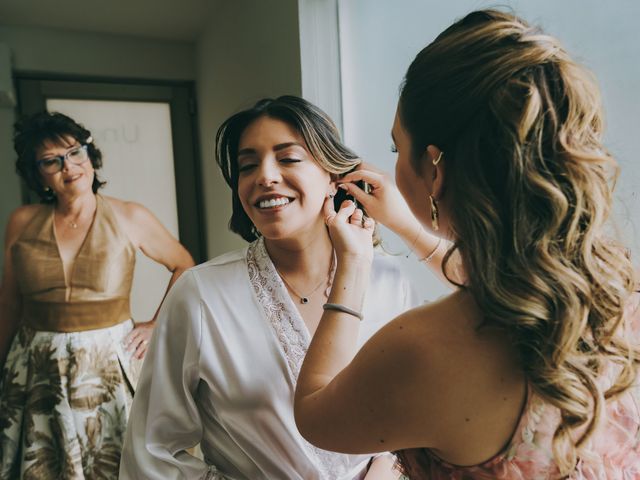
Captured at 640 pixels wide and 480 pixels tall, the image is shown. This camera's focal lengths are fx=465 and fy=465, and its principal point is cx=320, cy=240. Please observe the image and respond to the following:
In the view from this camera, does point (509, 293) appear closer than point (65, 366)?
Yes

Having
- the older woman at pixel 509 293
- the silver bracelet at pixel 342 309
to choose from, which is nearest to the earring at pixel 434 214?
the older woman at pixel 509 293

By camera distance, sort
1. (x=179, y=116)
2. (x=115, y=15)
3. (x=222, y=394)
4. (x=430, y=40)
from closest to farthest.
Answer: (x=222, y=394), (x=430, y=40), (x=115, y=15), (x=179, y=116)

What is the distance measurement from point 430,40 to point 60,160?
1.22m

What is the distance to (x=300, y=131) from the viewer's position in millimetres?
1009

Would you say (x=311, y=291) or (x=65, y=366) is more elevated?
(x=311, y=291)

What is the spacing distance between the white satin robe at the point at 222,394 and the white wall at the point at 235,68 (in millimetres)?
488

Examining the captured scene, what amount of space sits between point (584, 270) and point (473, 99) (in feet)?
0.75

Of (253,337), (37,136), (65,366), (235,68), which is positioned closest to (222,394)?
(253,337)

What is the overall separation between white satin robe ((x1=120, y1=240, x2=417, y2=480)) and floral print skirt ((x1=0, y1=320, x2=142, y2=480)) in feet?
1.95

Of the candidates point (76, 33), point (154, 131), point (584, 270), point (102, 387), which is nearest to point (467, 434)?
point (584, 270)

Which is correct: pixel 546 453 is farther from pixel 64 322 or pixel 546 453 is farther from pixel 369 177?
pixel 64 322

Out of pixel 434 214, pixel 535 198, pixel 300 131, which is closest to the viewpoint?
pixel 535 198

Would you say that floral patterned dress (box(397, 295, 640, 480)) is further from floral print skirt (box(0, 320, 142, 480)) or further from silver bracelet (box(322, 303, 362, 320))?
floral print skirt (box(0, 320, 142, 480))

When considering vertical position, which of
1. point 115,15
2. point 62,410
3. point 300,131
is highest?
point 115,15
